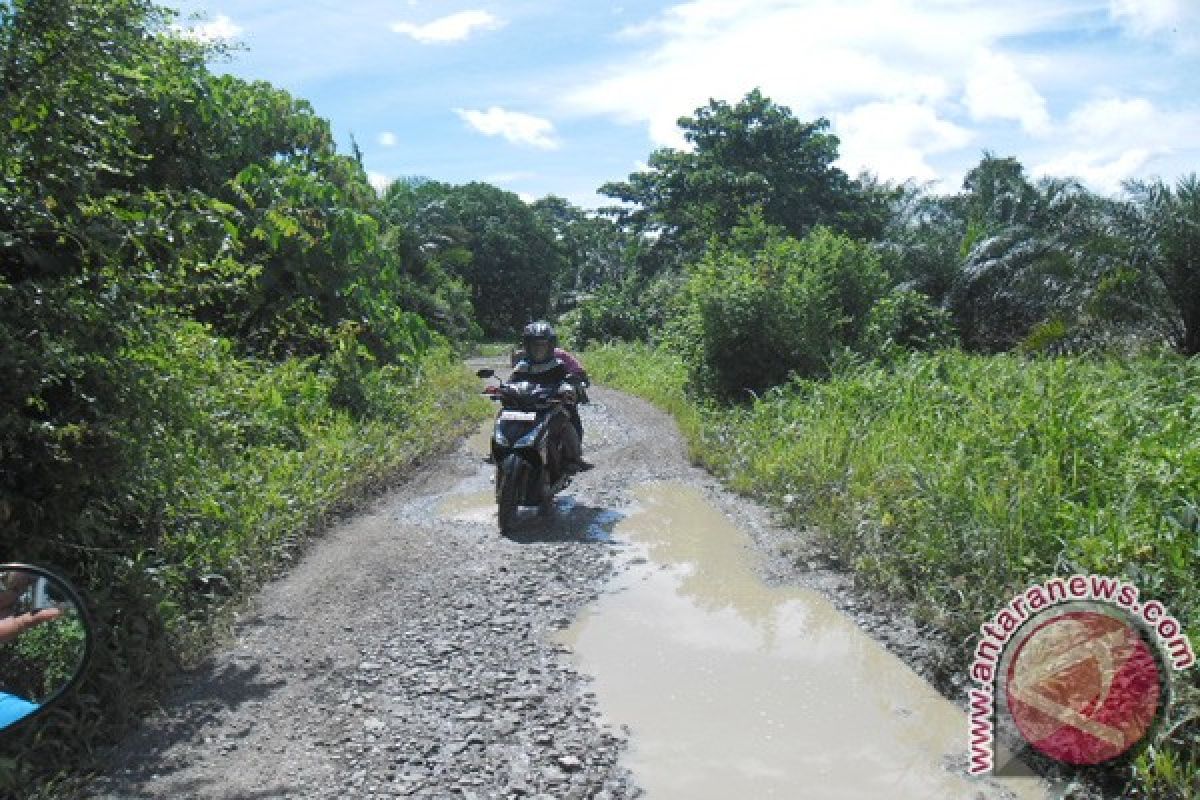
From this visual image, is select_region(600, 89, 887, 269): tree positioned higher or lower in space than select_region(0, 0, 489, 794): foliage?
higher

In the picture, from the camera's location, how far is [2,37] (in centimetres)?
377

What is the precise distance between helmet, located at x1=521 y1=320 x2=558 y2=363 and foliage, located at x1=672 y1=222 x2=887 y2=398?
473 centimetres

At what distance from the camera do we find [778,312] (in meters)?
12.8

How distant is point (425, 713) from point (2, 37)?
125 inches

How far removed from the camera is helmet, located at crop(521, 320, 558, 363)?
26.4ft

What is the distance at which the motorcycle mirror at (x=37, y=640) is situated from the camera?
1.72 meters

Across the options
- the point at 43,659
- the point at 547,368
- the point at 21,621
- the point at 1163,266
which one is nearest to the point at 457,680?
the point at 43,659

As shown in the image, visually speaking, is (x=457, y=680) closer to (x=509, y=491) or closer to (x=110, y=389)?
(x=110, y=389)

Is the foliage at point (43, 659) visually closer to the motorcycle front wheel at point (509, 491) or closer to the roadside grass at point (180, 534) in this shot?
the roadside grass at point (180, 534)

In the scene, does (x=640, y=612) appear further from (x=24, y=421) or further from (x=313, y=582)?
(x=24, y=421)

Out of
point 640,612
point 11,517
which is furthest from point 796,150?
point 11,517

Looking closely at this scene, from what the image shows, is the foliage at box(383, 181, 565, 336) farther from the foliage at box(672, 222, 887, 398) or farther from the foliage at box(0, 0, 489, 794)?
the foliage at box(0, 0, 489, 794)

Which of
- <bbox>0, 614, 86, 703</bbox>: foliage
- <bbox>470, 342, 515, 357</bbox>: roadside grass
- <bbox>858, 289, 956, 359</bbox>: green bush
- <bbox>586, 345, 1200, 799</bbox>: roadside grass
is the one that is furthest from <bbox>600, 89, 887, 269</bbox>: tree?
<bbox>0, 614, 86, 703</bbox>: foliage

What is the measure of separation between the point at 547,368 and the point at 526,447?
3.43 feet
